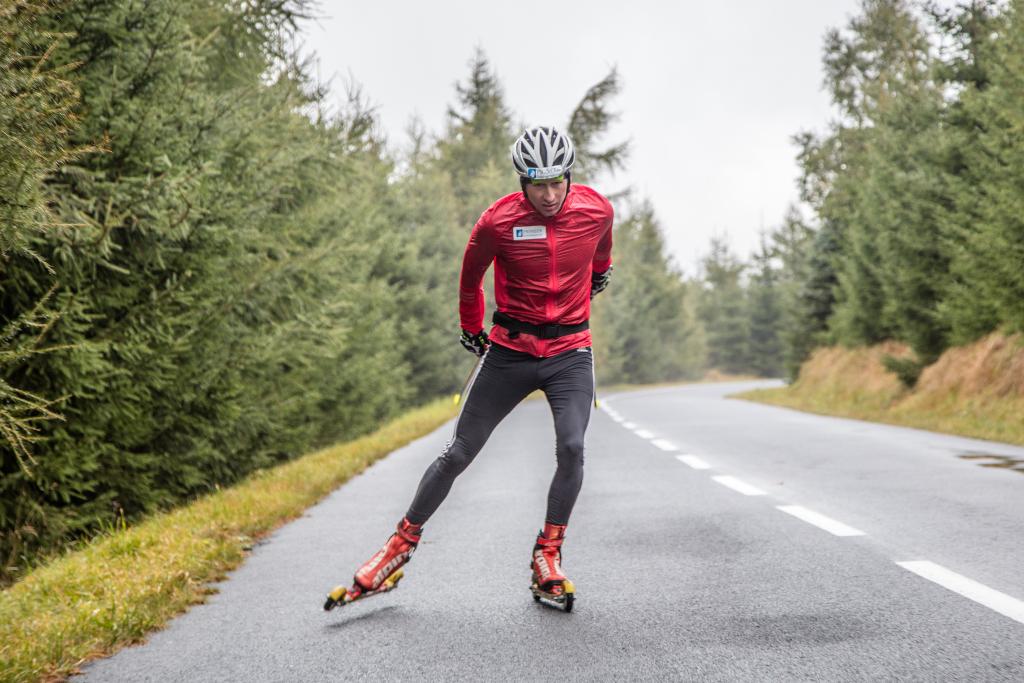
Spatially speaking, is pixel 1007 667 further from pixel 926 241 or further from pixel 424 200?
pixel 424 200

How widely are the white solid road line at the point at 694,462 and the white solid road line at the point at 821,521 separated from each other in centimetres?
295

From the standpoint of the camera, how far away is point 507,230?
4.52 m

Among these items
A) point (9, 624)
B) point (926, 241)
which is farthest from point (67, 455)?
point (926, 241)

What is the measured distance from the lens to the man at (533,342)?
4527 mm

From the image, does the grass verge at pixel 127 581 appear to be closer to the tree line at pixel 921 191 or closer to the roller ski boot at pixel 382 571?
the roller ski boot at pixel 382 571

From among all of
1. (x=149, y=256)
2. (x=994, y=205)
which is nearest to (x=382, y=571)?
(x=149, y=256)

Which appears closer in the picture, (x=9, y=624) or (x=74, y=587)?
(x=9, y=624)

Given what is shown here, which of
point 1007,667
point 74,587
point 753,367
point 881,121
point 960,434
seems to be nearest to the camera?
point 1007,667

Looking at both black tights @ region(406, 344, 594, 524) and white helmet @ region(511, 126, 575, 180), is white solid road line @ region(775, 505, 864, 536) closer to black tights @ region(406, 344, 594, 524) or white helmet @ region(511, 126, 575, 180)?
black tights @ region(406, 344, 594, 524)

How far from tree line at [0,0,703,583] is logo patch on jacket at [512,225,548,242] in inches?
72.7

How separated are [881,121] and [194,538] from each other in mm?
21902

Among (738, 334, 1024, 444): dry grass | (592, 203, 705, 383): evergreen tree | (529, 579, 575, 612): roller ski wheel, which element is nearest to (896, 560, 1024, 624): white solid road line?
(529, 579, 575, 612): roller ski wheel

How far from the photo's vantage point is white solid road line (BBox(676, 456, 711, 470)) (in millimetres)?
10203

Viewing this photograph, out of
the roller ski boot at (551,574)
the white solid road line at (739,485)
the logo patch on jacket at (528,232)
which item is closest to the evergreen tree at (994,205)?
the white solid road line at (739,485)
